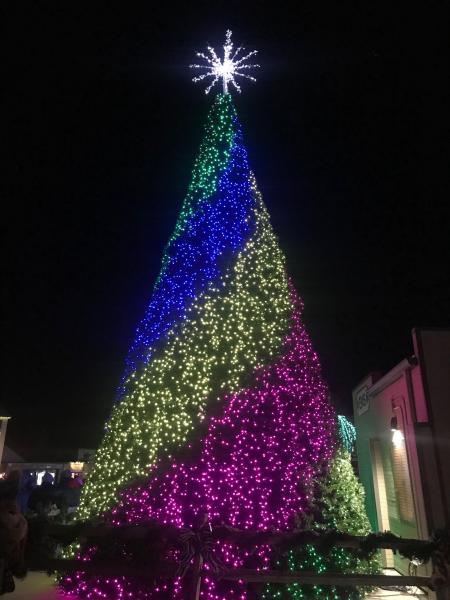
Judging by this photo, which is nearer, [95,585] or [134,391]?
[95,585]

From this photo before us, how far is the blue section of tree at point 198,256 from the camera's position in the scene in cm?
641

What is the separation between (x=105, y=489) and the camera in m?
5.59

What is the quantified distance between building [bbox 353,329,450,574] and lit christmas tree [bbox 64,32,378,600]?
1.50 m

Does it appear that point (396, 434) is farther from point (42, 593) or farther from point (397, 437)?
point (42, 593)

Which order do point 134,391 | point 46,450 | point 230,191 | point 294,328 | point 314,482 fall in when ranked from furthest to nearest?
point 46,450, point 230,191, point 294,328, point 134,391, point 314,482

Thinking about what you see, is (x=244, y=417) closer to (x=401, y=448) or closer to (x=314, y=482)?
(x=314, y=482)

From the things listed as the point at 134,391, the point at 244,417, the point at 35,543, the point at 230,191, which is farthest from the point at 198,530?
the point at 230,191

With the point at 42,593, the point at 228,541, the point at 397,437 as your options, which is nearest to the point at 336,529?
the point at 228,541

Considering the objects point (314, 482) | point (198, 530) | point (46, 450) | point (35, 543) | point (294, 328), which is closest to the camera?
point (198, 530)

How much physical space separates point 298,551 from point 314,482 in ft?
2.62

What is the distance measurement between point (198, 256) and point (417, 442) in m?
4.24

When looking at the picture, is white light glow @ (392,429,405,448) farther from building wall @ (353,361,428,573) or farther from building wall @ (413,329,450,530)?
building wall @ (413,329,450,530)

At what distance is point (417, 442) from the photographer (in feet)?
21.4

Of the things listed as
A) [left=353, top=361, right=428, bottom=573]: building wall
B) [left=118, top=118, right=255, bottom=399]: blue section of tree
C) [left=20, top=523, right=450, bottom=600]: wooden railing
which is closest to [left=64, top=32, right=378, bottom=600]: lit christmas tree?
[left=118, top=118, right=255, bottom=399]: blue section of tree
